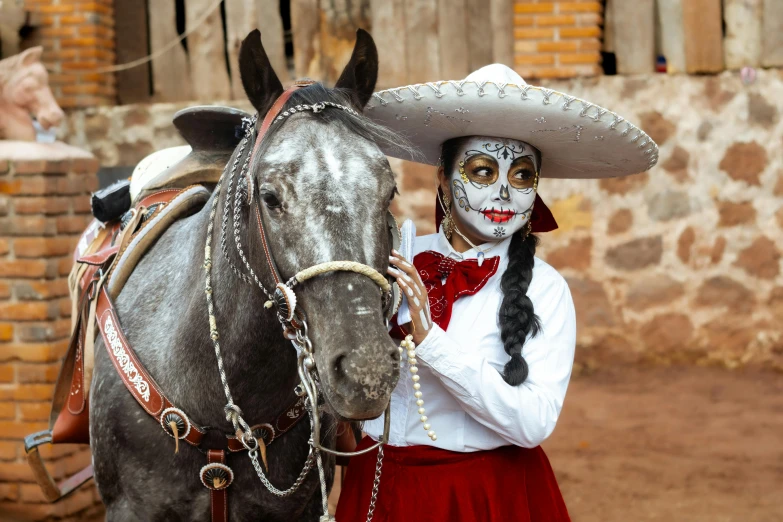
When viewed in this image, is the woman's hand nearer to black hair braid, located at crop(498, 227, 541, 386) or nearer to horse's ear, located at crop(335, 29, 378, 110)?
black hair braid, located at crop(498, 227, 541, 386)

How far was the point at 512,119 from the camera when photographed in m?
2.36

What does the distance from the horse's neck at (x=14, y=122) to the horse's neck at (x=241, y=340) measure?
9.60 feet

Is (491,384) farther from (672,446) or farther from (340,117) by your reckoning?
(672,446)

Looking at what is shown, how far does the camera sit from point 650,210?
19.7ft

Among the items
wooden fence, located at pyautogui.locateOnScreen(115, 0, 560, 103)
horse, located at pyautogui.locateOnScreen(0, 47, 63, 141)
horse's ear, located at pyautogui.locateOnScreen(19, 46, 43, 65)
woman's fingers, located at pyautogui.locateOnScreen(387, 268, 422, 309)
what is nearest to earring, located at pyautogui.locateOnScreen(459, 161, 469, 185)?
woman's fingers, located at pyautogui.locateOnScreen(387, 268, 422, 309)

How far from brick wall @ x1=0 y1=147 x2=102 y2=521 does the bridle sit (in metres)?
2.24

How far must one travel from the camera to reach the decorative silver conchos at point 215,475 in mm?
2422

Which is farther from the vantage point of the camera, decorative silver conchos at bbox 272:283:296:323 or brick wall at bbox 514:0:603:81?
brick wall at bbox 514:0:603:81

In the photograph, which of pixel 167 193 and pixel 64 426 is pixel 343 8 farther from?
pixel 64 426

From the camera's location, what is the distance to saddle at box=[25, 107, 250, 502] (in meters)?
2.88

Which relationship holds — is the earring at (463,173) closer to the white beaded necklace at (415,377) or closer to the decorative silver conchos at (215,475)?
→ the white beaded necklace at (415,377)

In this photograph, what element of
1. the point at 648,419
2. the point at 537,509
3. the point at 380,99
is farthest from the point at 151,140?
the point at 537,509

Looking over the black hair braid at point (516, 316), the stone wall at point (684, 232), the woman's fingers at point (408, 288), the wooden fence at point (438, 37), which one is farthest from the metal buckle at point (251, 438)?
the wooden fence at point (438, 37)

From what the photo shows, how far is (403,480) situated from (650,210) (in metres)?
4.09
